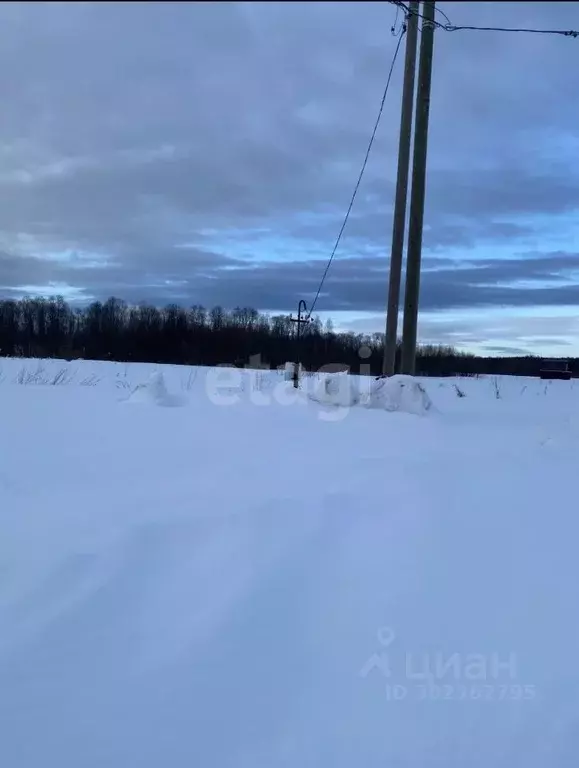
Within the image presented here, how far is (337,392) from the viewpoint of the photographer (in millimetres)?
7832

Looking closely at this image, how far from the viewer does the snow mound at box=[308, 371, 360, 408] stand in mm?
7727

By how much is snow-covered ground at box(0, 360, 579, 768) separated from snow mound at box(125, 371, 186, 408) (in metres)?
2.63

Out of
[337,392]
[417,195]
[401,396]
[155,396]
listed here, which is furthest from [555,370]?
[155,396]

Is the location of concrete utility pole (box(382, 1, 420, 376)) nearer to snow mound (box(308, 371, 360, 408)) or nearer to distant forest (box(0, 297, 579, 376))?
snow mound (box(308, 371, 360, 408))

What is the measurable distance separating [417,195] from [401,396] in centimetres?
276

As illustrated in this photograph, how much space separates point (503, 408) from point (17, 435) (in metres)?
7.53

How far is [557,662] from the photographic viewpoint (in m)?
2.11

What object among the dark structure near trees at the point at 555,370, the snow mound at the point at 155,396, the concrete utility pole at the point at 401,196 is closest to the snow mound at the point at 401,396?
the concrete utility pole at the point at 401,196

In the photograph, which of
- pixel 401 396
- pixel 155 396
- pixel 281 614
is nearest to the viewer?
pixel 281 614

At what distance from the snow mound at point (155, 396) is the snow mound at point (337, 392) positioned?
1.85 meters

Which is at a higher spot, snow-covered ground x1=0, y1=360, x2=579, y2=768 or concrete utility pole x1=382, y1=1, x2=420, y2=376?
concrete utility pole x1=382, y1=1, x2=420, y2=376

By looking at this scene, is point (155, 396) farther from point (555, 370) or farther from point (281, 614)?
point (555, 370)

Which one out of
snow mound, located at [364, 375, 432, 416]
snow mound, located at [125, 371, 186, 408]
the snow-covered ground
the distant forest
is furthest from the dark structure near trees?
the snow-covered ground

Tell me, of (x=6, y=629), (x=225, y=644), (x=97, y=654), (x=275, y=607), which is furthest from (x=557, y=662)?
(x=6, y=629)
